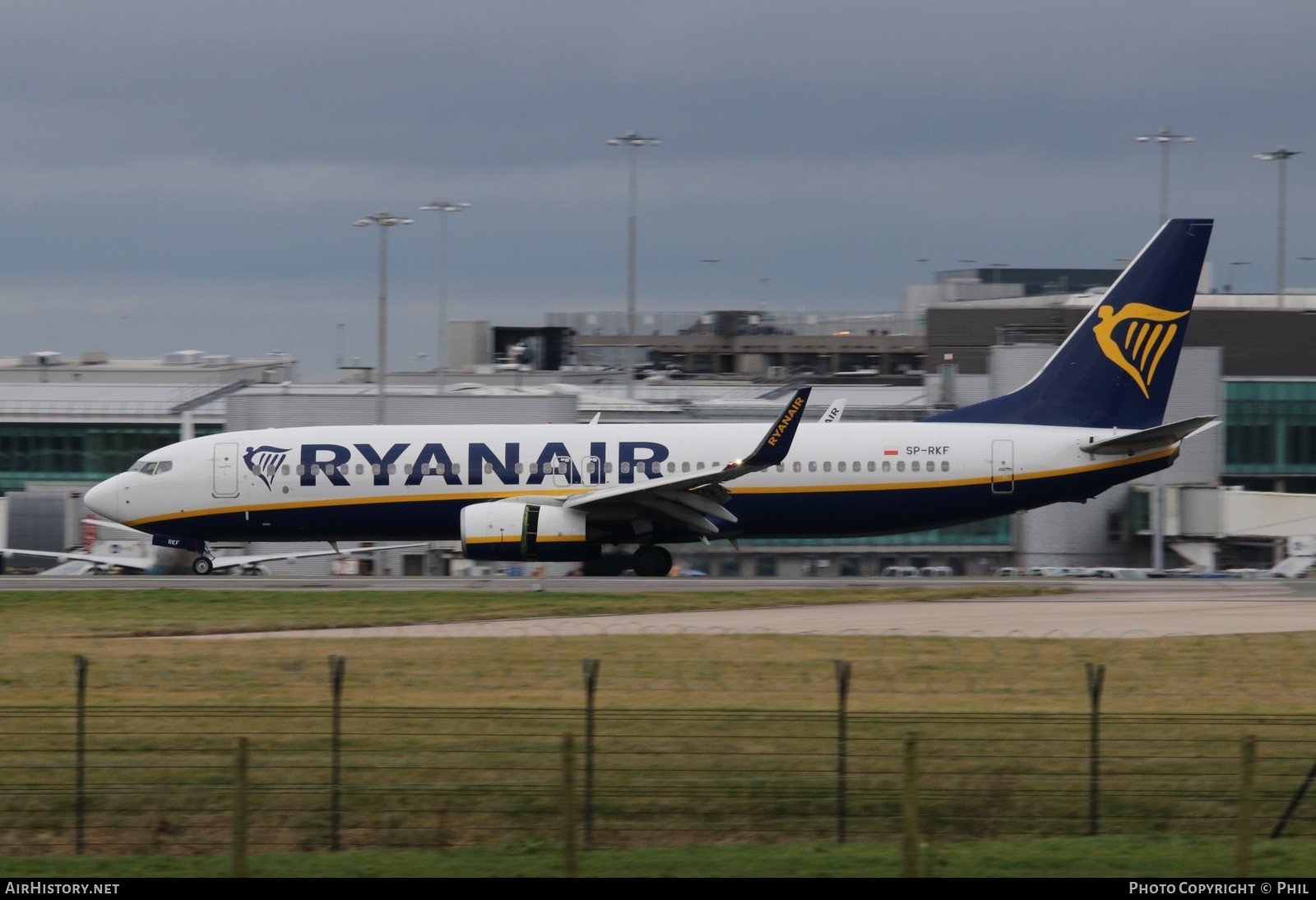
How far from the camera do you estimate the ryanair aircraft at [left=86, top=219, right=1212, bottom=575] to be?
3522 centimetres

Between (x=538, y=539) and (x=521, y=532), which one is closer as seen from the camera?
(x=521, y=532)

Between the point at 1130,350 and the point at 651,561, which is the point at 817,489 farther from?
the point at 1130,350

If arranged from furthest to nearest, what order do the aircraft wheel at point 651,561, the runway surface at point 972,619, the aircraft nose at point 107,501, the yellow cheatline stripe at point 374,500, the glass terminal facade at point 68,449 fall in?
the glass terminal facade at point 68,449 < the aircraft nose at point 107,501 < the aircraft wheel at point 651,561 < the yellow cheatline stripe at point 374,500 < the runway surface at point 972,619

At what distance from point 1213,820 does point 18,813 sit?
10.9m

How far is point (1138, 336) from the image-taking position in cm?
3647

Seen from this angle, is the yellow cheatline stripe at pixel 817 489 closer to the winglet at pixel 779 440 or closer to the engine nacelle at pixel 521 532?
the engine nacelle at pixel 521 532

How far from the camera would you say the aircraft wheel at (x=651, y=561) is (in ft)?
117

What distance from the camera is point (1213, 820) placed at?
13930 millimetres

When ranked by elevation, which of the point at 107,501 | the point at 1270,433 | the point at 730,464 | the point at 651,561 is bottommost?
the point at 651,561

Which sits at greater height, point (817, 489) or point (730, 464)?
point (730, 464)

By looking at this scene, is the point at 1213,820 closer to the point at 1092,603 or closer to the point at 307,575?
the point at 1092,603

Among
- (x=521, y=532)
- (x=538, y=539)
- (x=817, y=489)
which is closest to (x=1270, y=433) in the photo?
(x=817, y=489)

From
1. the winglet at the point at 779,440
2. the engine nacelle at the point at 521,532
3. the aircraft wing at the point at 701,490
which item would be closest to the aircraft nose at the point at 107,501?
the engine nacelle at the point at 521,532

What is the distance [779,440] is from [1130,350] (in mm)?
9896
